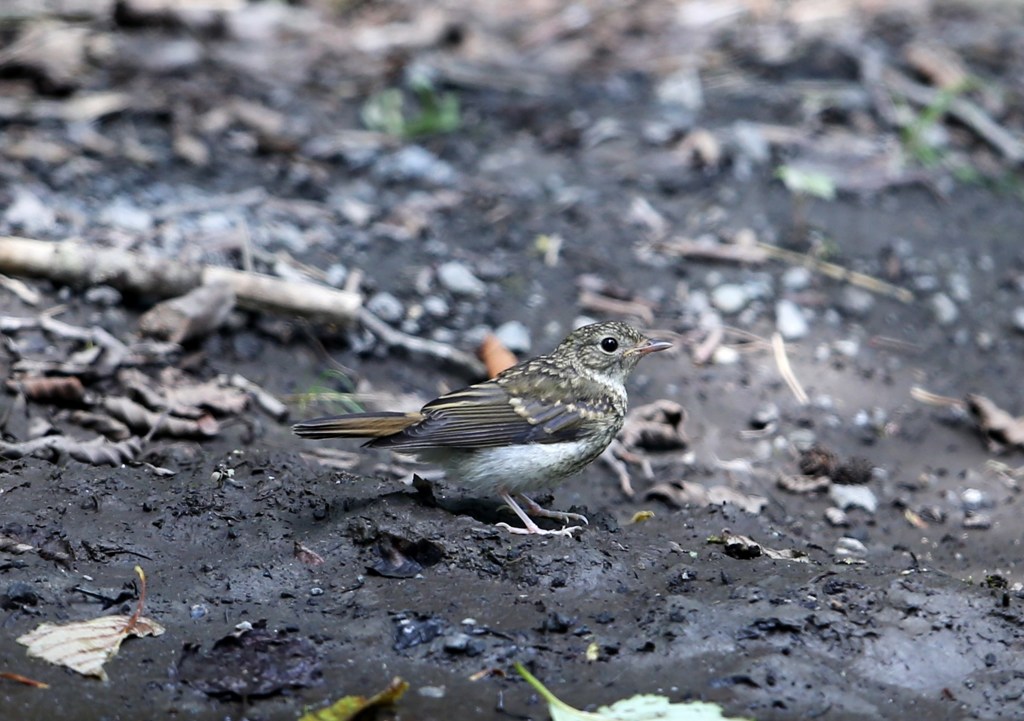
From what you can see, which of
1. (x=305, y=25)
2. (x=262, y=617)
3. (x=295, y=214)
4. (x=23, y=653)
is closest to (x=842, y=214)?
(x=295, y=214)

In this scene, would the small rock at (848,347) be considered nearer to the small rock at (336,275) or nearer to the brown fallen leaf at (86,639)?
the small rock at (336,275)

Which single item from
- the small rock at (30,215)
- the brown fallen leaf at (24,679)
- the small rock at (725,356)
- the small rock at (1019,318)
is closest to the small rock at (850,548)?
the small rock at (725,356)

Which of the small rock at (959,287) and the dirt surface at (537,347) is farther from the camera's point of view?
the small rock at (959,287)

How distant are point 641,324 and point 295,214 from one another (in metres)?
2.45

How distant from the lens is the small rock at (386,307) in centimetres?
771

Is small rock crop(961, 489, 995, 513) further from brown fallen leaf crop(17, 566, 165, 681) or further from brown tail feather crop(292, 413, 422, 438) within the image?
brown fallen leaf crop(17, 566, 165, 681)

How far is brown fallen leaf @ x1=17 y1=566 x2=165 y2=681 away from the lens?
13.5 ft

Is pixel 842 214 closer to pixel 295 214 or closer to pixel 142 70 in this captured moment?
pixel 295 214

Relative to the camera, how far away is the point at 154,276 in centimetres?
705

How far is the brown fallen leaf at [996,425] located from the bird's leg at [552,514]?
9.74ft

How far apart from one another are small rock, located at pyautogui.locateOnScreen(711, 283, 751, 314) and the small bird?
236cm

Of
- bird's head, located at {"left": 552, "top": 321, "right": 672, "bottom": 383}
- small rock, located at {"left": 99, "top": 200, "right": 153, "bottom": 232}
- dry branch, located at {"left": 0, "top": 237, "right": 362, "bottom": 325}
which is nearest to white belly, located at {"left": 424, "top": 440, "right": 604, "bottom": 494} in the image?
bird's head, located at {"left": 552, "top": 321, "right": 672, "bottom": 383}

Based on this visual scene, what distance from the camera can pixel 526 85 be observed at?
10867 mm

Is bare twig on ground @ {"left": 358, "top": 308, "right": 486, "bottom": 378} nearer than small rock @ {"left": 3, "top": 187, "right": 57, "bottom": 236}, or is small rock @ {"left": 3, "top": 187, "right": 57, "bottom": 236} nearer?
bare twig on ground @ {"left": 358, "top": 308, "right": 486, "bottom": 378}
